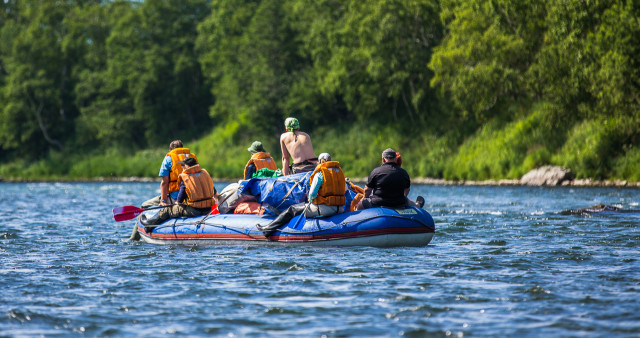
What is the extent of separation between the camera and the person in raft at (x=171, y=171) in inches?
588

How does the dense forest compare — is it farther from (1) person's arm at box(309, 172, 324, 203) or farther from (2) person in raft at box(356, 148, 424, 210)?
(1) person's arm at box(309, 172, 324, 203)

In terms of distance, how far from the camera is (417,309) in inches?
348

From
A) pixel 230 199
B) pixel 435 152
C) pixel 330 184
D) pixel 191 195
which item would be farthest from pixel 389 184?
pixel 435 152

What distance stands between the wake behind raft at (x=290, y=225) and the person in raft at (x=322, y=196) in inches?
4.5

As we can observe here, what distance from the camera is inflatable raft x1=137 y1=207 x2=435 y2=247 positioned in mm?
13336

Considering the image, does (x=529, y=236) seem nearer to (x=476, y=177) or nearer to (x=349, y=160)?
(x=476, y=177)

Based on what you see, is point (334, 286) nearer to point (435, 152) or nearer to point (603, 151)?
point (603, 151)

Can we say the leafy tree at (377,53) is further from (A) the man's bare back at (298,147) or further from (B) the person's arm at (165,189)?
(B) the person's arm at (165,189)

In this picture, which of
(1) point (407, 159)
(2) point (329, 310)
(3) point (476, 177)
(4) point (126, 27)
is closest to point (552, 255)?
(2) point (329, 310)

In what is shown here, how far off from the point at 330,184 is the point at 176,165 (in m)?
3.11

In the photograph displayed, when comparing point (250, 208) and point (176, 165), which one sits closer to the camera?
point (250, 208)

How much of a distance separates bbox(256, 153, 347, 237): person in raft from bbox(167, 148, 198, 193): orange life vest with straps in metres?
2.15

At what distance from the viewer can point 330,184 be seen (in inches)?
529

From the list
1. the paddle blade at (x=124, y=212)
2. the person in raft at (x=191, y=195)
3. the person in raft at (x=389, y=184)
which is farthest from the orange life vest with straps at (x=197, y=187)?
the person in raft at (x=389, y=184)
